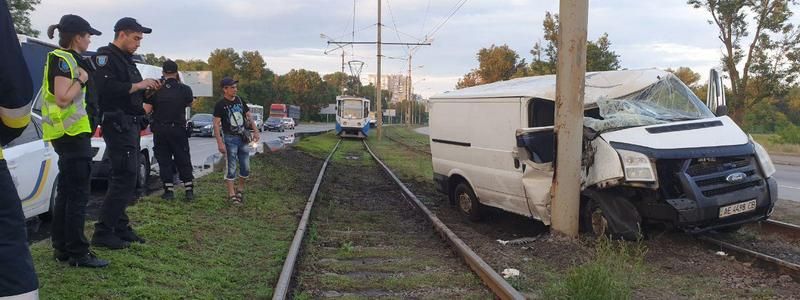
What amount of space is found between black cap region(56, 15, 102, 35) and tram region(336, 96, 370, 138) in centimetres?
3198

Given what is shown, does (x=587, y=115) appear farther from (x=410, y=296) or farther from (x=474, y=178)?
(x=410, y=296)

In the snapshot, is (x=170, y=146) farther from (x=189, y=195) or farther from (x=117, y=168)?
(x=117, y=168)

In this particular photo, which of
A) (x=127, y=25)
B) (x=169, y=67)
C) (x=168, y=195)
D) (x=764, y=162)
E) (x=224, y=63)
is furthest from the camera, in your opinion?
(x=224, y=63)

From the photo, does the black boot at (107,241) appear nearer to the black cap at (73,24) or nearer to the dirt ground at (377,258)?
the dirt ground at (377,258)

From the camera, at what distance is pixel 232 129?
8.73 metres

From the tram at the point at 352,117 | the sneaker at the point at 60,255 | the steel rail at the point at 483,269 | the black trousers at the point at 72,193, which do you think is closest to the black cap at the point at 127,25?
the black trousers at the point at 72,193

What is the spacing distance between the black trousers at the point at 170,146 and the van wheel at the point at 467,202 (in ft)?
12.2

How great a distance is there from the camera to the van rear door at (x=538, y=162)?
275 inches

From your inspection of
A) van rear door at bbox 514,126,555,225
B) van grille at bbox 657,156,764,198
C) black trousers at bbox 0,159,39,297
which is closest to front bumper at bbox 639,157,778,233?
van grille at bbox 657,156,764,198

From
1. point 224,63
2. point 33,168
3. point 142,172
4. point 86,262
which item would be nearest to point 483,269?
point 86,262

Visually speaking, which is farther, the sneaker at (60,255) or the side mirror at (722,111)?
the side mirror at (722,111)

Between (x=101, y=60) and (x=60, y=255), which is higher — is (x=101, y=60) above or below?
above

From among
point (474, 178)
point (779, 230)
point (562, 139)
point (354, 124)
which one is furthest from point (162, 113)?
point (354, 124)

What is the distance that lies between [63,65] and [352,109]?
32.7 m
